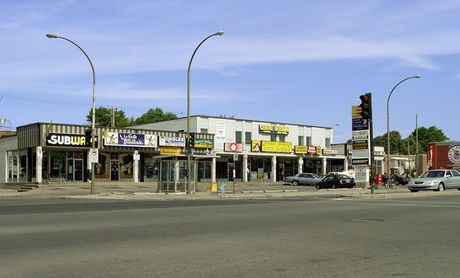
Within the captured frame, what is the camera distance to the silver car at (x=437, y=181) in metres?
36.2

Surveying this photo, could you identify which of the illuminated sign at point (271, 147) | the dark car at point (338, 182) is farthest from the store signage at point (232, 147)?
the dark car at point (338, 182)

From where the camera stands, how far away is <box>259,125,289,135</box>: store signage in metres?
65.2

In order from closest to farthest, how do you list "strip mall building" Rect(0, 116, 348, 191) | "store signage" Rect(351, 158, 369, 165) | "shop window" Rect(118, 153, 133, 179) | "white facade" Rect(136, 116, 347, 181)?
"store signage" Rect(351, 158, 369, 165) → "strip mall building" Rect(0, 116, 348, 191) → "shop window" Rect(118, 153, 133, 179) → "white facade" Rect(136, 116, 347, 181)

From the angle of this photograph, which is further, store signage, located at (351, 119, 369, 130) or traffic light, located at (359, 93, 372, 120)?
store signage, located at (351, 119, 369, 130)

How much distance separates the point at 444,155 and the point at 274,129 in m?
27.5

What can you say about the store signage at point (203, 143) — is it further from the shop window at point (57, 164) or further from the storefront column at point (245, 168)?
the shop window at point (57, 164)

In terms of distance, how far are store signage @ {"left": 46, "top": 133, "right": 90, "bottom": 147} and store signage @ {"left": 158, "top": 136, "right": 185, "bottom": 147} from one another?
8.29 m

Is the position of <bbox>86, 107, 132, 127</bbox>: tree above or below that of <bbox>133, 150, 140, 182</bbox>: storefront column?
above

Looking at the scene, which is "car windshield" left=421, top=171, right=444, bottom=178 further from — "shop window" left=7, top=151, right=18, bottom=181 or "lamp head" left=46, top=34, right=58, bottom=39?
"shop window" left=7, top=151, right=18, bottom=181

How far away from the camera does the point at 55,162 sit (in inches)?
1924

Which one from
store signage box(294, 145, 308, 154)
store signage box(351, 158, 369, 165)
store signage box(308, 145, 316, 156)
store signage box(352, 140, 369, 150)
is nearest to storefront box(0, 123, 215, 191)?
store signage box(351, 158, 369, 165)

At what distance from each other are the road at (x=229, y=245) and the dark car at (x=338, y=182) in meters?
30.1

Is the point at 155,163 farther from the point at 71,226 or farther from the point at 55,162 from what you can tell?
the point at 71,226

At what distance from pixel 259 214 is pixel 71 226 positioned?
21.1 feet
